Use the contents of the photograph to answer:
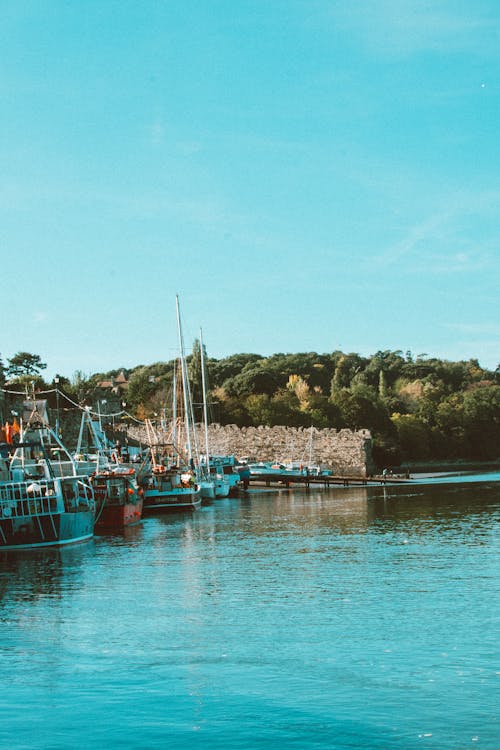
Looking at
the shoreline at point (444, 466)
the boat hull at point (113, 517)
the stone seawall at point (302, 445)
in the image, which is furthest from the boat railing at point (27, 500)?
the shoreline at point (444, 466)

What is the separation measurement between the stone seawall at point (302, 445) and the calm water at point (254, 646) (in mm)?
65019

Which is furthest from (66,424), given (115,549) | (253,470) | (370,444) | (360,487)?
(115,549)

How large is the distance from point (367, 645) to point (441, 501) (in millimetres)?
42858

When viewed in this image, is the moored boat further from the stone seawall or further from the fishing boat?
the stone seawall

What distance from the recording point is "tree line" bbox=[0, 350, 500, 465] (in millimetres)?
112062

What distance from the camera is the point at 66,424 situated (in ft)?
282

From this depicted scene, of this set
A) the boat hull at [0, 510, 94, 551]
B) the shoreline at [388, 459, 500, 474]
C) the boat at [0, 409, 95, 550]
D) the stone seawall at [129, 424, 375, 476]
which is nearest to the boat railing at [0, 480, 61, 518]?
the boat at [0, 409, 95, 550]

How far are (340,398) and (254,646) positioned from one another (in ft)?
338

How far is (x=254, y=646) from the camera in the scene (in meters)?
18.3

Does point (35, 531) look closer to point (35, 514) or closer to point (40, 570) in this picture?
point (35, 514)

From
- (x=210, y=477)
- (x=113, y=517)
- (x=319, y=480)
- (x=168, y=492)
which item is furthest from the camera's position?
(x=319, y=480)

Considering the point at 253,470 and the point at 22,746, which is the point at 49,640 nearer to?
the point at 22,746

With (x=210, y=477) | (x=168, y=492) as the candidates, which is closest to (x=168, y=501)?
(x=168, y=492)

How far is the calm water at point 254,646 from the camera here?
1353 cm
